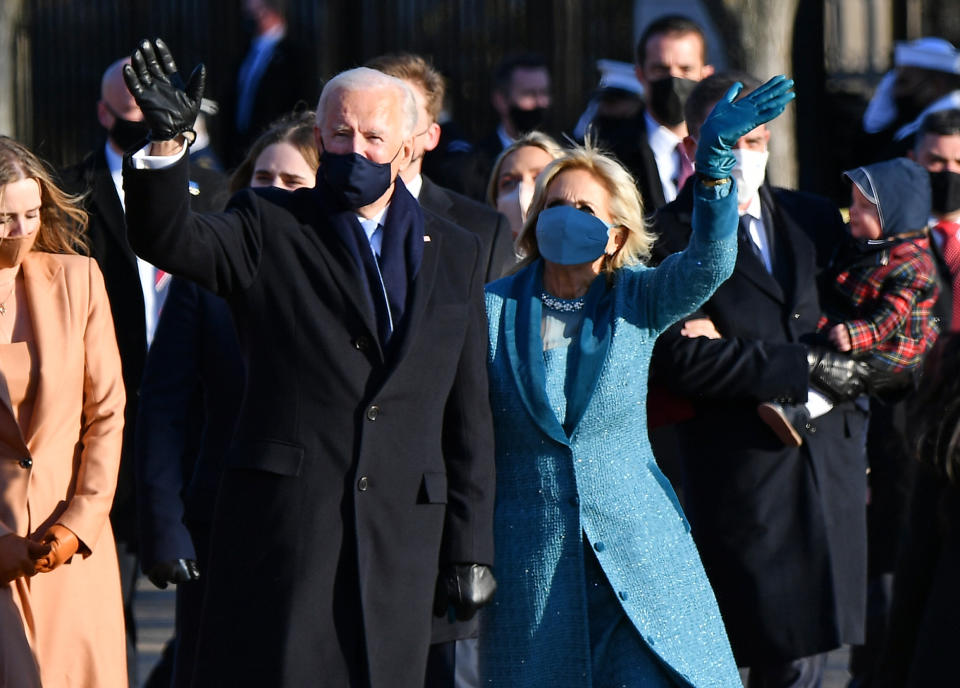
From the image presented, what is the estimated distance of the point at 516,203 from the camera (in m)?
6.49

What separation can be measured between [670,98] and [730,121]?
257 cm

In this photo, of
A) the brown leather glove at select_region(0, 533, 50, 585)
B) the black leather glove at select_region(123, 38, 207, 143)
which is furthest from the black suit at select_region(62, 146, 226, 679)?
the black leather glove at select_region(123, 38, 207, 143)

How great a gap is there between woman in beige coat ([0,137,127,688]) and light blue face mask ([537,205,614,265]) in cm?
125

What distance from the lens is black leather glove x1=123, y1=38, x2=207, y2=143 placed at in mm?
3867

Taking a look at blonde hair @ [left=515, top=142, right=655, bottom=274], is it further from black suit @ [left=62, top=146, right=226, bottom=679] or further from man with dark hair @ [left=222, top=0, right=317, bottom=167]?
man with dark hair @ [left=222, top=0, right=317, bottom=167]

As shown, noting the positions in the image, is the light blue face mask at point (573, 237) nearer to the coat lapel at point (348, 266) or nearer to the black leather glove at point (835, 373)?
the coat lapel at point (348, 266)

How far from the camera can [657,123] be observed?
690cm

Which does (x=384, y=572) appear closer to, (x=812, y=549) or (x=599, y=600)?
(x=599, y=600)

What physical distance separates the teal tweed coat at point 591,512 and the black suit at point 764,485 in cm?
76

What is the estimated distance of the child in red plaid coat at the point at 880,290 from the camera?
5.60 meters

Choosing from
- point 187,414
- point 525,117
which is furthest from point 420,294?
point 525,117

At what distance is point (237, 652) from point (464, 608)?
0.54 m

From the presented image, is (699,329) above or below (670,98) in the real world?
below

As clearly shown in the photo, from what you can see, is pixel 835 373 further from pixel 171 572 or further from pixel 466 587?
pixel 171 572
